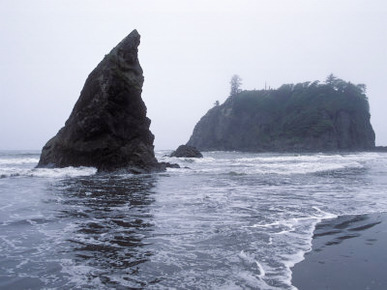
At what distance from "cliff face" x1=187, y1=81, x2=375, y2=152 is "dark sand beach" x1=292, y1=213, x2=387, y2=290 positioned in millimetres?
102046

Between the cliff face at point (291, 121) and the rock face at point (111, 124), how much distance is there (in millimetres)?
87837

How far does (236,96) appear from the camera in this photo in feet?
463

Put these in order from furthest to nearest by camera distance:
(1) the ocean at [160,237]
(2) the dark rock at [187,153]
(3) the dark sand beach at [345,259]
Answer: (2) the dark rock at [187,153] → (1) the ocean at [160,237] → (3) the dark sand beach at [345,259]

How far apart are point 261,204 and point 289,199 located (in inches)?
62.3

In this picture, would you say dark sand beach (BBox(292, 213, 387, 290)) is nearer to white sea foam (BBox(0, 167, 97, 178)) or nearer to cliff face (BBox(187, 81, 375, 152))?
white sea foam (BBox(0, 167, 97, 178))

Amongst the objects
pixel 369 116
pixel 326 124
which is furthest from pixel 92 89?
pixel 369 116

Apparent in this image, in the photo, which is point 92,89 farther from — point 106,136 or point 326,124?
point 326,124

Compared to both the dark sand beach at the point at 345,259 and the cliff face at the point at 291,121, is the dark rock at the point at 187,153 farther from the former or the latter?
the cliff face at the point at 291,121

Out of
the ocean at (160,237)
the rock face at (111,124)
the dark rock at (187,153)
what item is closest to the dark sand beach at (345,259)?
the ocean at (160,237)

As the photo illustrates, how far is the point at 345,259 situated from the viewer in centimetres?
525

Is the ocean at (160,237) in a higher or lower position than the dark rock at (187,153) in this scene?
lower

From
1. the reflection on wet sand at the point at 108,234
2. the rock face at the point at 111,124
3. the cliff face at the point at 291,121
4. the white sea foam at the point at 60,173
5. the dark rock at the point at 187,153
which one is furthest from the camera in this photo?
the cliff face at the point at 291,121

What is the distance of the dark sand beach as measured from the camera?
173 inches

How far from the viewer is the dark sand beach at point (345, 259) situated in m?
4.39
